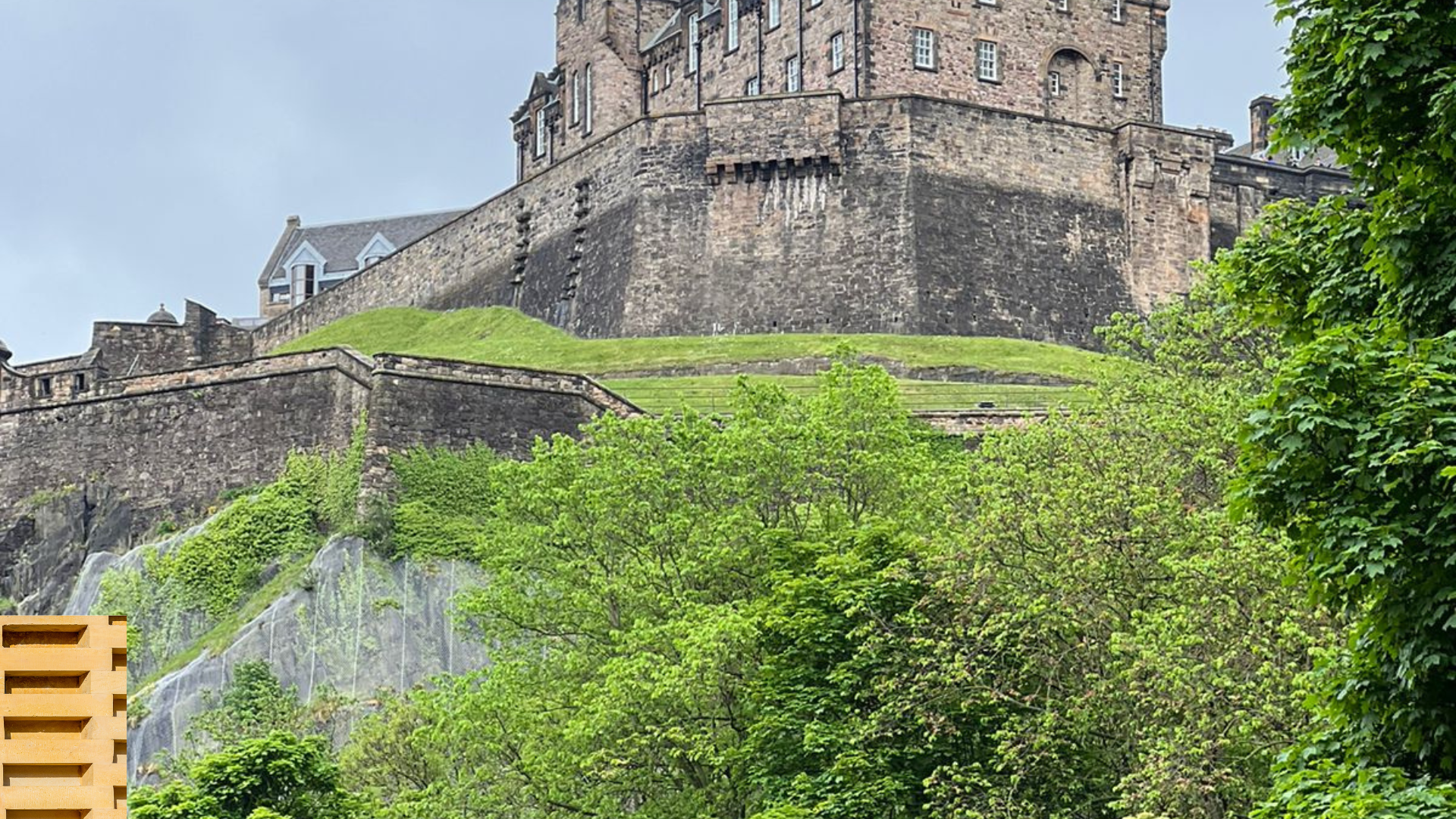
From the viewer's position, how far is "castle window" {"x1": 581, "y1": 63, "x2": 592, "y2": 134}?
277 ft

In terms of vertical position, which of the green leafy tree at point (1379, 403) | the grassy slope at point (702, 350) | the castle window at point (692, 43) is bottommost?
the green leafy tree at point (1379, 403)

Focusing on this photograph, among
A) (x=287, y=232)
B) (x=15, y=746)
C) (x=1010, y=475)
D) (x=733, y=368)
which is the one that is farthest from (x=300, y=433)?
(x=287, y=232)

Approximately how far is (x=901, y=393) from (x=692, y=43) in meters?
27.1

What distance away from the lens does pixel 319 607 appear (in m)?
48.4

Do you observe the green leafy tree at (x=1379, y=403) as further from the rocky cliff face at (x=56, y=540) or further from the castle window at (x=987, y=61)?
the castle window at (x=987, y=61)

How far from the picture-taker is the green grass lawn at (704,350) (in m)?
62.2

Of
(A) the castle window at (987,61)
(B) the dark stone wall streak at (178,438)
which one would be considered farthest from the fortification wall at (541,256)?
(B) the dark stone wall streak at (178,438)

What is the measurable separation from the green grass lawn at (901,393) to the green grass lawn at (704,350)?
1.74m

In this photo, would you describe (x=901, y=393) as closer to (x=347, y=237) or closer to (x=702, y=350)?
(x=702, y=350)

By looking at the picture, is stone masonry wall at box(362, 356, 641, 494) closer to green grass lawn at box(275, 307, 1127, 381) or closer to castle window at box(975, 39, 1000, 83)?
green grass lawn at box(275, 307, 1127, 381)

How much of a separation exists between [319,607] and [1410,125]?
1395 inches

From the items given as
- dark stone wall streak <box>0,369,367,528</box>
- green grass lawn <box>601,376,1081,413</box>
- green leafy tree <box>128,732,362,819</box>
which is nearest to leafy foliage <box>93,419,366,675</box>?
dark stone wall streak <box>0,369,367,528</box>

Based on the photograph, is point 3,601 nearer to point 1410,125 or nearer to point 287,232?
point 1410,125

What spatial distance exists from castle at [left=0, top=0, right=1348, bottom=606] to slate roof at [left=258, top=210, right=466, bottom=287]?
28.7 m
